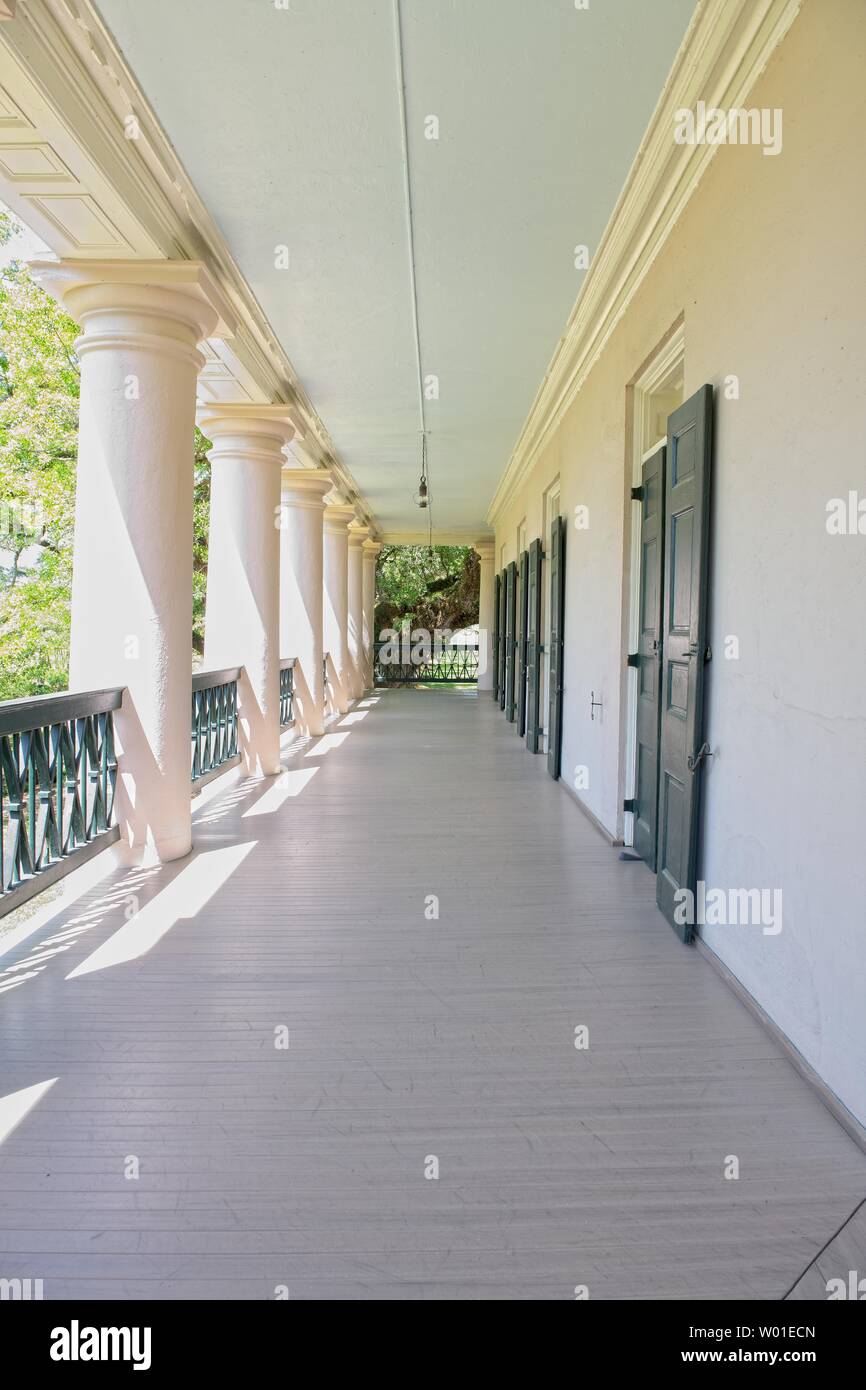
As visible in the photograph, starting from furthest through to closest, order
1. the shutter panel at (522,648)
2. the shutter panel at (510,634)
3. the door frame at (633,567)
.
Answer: the shutter panel at (510,634) < the shutter panel at (522,648) < the door frame at (633,567)

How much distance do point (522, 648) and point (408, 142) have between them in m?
8.02

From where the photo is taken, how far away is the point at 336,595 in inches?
553

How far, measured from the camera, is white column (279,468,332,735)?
414 inches

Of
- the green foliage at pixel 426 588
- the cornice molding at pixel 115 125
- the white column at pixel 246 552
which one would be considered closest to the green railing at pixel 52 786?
the cornice molding at pixel 115 125

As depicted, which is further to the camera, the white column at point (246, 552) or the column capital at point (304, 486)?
the column capital at point (304, 486)

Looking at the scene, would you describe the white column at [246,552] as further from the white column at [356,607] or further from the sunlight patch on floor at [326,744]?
the white column at [356,607]

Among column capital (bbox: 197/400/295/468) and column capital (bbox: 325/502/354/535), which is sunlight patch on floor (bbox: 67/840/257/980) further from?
column capital (bbox: 325/502/354/535)

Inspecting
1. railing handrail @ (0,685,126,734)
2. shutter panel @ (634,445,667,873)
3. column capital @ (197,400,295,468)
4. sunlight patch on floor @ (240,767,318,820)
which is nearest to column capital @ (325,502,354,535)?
column capital @ (197,400,295,468)

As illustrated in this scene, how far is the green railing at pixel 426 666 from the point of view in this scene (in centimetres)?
2553

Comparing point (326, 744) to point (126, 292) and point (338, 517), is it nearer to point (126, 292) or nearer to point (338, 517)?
point (338, 517)

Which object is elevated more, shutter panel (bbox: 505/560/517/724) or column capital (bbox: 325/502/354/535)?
column capital (bbox: 325/502/354/535)

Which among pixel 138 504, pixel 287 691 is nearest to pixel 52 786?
pixel 138 504

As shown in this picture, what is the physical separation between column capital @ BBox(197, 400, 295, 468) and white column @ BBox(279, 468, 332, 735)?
2.48m

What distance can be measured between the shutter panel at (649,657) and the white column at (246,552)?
380cm
